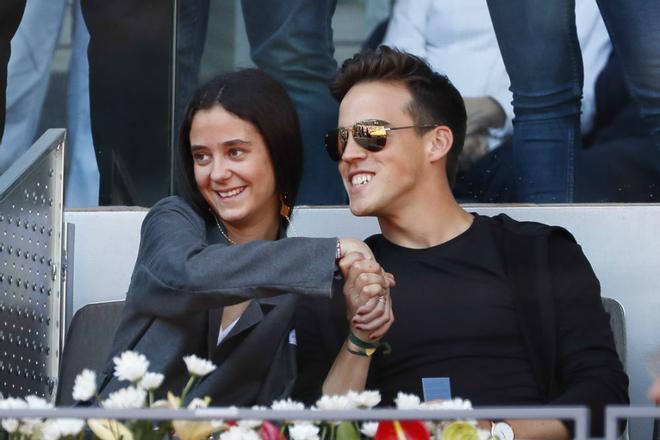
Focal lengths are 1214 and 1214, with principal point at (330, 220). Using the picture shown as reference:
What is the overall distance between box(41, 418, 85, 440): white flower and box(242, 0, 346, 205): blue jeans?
2242mm

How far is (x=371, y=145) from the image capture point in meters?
3.12

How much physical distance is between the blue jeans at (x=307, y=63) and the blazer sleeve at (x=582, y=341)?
3.34 ft

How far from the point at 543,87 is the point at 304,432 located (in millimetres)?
2390

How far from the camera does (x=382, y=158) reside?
10.3 feet

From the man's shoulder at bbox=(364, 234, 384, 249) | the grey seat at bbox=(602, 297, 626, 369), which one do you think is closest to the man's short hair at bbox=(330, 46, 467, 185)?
the man's shoulder at bbox=(364, 234, 384, 249)

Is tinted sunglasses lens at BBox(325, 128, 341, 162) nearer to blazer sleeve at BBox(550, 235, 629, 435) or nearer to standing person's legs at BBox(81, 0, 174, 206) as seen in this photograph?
blazer sleeve at BBox(550, 235, 629, 435)

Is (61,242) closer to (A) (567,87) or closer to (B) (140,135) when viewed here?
(B) (140,135)

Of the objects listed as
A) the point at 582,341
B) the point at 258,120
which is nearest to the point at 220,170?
the point at 258,120

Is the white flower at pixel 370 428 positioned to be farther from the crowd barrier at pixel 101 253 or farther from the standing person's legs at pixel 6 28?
the standing person's legs at pixel 6 28

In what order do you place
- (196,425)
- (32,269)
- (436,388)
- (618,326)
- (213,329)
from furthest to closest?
(32,269) → (618,326) → (436,388) → (213,329) → (196,425)

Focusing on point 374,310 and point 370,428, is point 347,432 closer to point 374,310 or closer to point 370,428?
point 370,428

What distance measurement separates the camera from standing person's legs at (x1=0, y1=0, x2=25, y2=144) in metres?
4.01

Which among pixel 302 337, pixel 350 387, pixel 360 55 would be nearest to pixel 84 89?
pixel 360 55

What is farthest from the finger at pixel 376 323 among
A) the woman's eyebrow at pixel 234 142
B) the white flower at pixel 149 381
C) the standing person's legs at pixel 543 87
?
the standing person's legs at pixel 543 87
